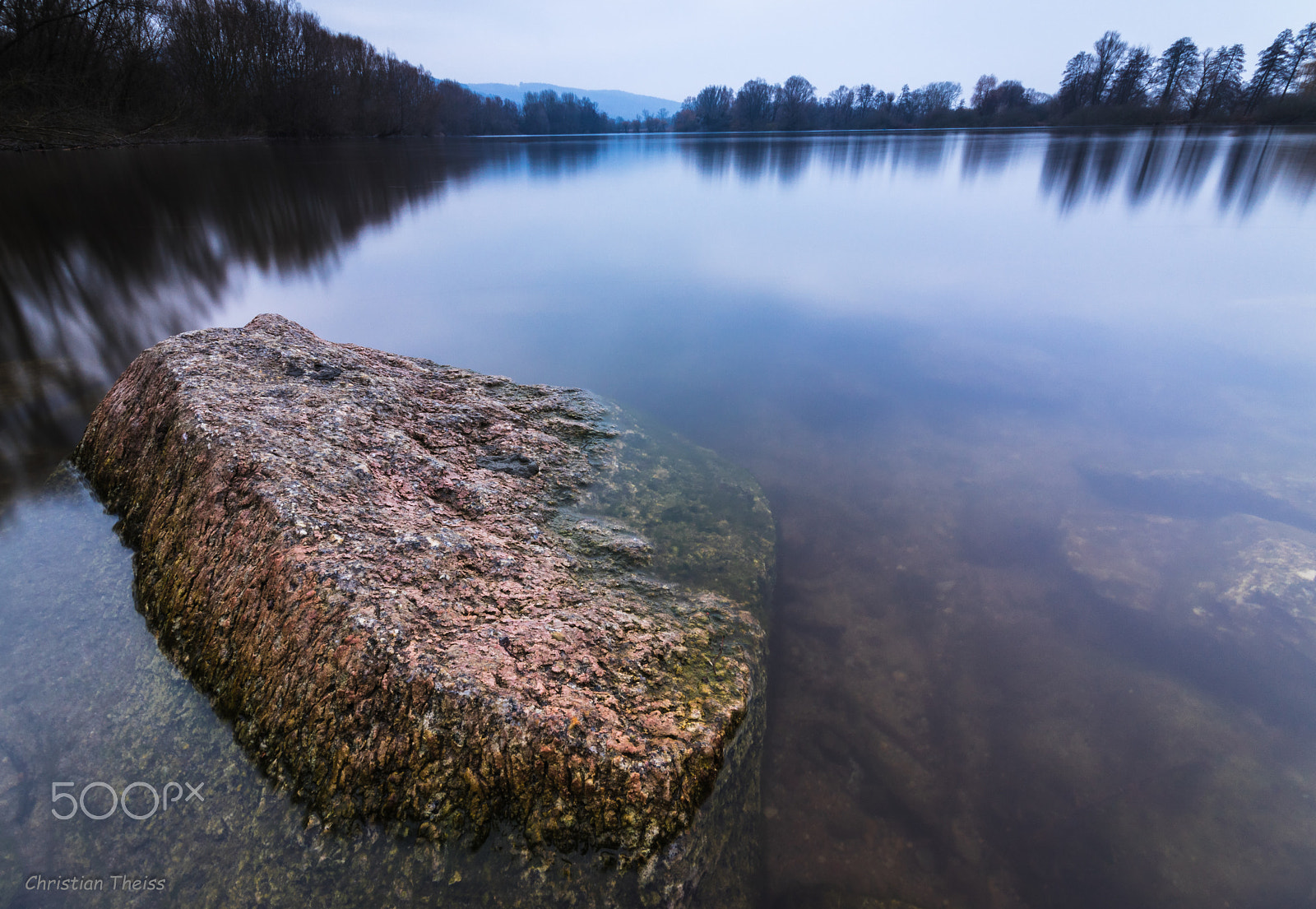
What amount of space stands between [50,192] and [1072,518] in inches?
1031

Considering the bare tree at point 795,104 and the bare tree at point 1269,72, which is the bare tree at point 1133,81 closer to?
the bare tree at point 1269,72

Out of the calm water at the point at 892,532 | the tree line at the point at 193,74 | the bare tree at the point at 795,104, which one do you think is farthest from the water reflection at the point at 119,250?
the bare tree at the point at 795,104

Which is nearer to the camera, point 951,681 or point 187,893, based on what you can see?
point 187,893

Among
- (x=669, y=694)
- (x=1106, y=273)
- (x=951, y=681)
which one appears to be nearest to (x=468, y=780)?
(x=669, y=694)

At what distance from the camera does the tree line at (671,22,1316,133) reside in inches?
2216

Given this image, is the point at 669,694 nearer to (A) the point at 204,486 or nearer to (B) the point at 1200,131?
(A) the point at 204,486

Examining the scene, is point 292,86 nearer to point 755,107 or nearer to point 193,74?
point 193,74

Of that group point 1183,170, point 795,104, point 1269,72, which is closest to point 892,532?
point 1183,170

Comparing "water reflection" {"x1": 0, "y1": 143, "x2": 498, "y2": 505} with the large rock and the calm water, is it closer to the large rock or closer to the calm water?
the calm water

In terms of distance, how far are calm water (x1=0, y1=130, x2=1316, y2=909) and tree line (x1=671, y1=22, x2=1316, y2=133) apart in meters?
70.1

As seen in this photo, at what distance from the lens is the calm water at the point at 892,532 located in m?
2.24

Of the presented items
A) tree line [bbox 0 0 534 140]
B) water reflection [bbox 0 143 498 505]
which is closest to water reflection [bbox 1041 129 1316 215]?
water reflection [bbox 0 143 498 505]

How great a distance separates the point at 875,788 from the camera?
2.61 m

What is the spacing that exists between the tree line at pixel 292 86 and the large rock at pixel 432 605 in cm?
3708
